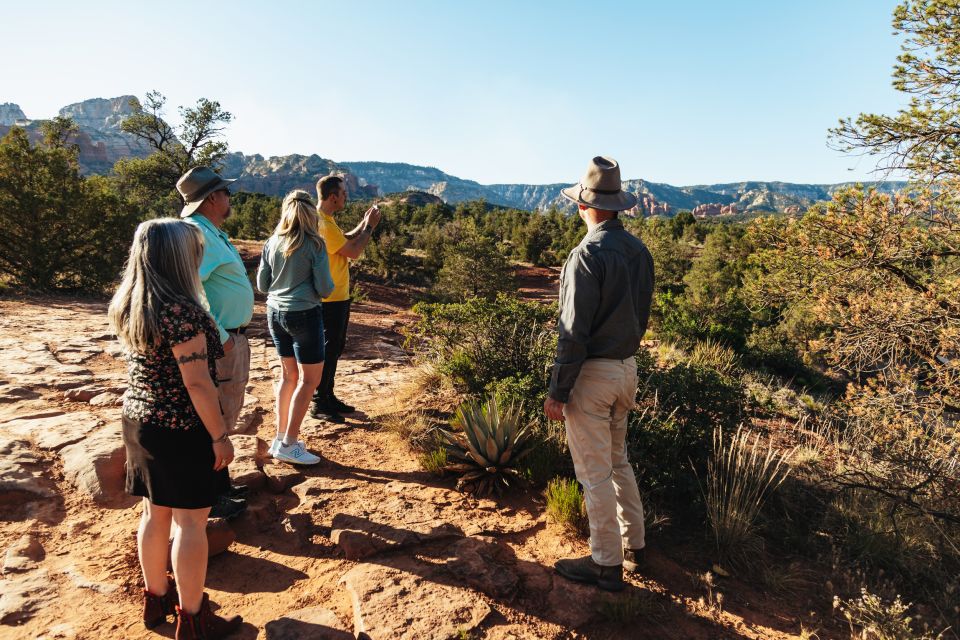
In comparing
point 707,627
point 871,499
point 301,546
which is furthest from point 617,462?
point 871,499

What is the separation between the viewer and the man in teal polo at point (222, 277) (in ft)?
9.03

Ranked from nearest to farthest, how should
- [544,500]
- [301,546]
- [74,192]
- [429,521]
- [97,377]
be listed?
[301,546] < [429,521] < [544,500] < [97,377] < [74,192]

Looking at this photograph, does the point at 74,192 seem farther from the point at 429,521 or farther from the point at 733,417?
the point at 733,417

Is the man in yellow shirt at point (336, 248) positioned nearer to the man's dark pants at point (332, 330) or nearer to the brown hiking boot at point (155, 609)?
the man's dark pants at point (332, 330)

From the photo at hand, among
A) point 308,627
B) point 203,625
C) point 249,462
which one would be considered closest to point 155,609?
point 203,625

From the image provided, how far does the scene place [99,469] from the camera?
3.34 metres

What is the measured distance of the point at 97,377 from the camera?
17.5 feet

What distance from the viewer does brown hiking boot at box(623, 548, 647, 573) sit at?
2746 millimetres

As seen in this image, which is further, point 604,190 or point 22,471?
point 22,471

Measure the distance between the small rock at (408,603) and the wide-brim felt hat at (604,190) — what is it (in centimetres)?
210

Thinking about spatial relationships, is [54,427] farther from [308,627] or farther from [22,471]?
[308,627]

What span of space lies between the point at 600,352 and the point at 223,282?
2140 mm

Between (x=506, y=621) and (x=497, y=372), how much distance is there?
2.81 m

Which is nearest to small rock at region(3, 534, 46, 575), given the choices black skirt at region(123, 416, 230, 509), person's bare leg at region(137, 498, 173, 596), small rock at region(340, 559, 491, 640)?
person's bare leg at region(137, 498, 173, 596)
